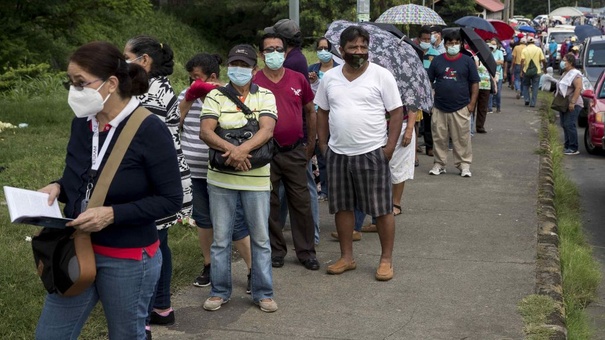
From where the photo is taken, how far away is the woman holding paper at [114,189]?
3.81m

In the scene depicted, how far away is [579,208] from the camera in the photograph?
11.3 metres

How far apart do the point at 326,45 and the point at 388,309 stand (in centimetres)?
355

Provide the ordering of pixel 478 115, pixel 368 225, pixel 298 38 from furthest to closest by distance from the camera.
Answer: pixel 478 115 < pixel 368 225 < pixel 298 38

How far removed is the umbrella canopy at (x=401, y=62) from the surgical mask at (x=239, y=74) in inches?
83.8

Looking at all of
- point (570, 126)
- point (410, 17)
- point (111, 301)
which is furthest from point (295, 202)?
point (410, 17)

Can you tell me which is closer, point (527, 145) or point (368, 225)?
point (368, 225)

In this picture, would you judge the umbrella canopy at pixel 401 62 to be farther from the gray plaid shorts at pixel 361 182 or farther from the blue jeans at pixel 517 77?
the blue jeans at pixel 517 77

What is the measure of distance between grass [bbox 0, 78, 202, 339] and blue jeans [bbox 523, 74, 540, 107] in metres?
11.4

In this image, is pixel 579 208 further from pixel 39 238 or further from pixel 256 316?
pixel 39 238

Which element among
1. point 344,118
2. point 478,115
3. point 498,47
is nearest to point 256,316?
point 344,118

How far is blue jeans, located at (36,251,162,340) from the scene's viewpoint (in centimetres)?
386

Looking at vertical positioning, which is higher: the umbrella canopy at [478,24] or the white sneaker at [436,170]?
the umbrella canopy at [478,24]

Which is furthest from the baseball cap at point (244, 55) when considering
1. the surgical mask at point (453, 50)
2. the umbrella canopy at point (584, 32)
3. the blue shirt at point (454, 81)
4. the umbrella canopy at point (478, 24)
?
the umbrella canopy at point (584, 32)

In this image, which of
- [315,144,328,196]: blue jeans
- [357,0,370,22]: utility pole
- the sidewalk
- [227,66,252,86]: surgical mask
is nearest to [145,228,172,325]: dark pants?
the sidewalk
